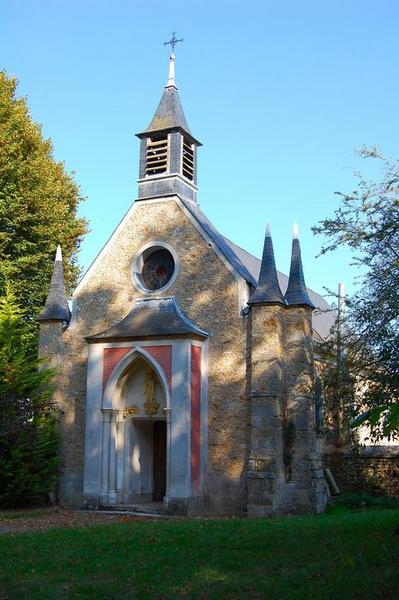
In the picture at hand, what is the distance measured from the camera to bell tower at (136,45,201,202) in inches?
826

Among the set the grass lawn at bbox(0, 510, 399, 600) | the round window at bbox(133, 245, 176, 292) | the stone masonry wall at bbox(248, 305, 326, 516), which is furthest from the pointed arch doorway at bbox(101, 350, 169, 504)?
the grass lawn at bbox(0, 510, 399, 600)

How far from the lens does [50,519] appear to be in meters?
16.1

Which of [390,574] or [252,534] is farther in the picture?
[252,534]

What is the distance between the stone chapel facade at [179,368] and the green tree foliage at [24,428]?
88cm

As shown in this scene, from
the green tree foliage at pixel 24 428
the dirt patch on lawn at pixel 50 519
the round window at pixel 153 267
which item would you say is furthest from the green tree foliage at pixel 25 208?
the dirt patch on lawn at pixel 50 519

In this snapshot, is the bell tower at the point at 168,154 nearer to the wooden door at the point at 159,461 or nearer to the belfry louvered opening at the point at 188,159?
the belfry louvered opening at the point at 188,159

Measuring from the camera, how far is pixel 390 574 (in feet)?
24.2

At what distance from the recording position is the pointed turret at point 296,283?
724 inches

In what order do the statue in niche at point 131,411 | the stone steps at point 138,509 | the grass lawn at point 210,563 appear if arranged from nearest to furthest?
the grass lawn at point 210,563 < the stone steps at point 138,509 < the statue in niche at point 131,411

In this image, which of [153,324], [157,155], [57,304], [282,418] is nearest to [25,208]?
[57,304]

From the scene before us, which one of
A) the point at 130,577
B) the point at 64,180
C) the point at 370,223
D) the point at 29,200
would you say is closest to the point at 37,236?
the point at 29,200

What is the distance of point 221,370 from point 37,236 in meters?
10.8

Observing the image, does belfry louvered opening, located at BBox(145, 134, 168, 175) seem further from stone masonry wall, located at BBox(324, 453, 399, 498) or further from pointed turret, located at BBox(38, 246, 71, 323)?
stone masonry wall, located at BBox(324, 453, 399, 498)

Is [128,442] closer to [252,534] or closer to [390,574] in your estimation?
[252,534]
